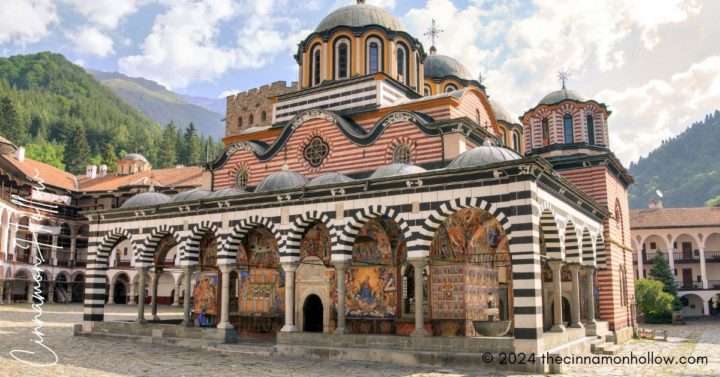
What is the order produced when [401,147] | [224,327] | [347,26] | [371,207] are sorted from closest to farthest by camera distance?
[371,207]
[224,327]
[401,147]
[347,26]

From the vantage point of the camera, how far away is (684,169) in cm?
10419

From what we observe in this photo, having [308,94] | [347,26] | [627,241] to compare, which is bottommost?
[627,241]

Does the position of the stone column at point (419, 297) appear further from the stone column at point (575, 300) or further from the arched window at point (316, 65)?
the arched window at point (316, 65)

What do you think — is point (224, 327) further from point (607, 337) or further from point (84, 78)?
point (84, 78)

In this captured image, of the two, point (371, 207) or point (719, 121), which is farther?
point (719, 121)

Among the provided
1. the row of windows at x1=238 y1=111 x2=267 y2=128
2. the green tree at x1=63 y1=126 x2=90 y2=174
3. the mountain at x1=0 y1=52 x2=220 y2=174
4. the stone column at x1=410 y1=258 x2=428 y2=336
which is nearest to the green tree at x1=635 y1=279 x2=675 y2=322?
the stone column at x1=410 y1=258 x2=428 y2=336

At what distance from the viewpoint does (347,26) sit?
21.7 meters

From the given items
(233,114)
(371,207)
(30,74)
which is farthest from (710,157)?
(30,74)

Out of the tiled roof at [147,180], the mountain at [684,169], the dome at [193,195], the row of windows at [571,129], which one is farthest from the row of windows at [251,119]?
the mountain at [684,169]

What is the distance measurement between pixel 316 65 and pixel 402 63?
10.1ft

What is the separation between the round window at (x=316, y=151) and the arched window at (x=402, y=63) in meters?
4.34

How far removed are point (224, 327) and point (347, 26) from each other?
10962 millimetres

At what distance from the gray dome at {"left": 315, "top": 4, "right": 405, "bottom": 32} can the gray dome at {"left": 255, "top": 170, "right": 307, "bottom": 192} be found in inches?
263

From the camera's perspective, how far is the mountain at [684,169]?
94375mm
